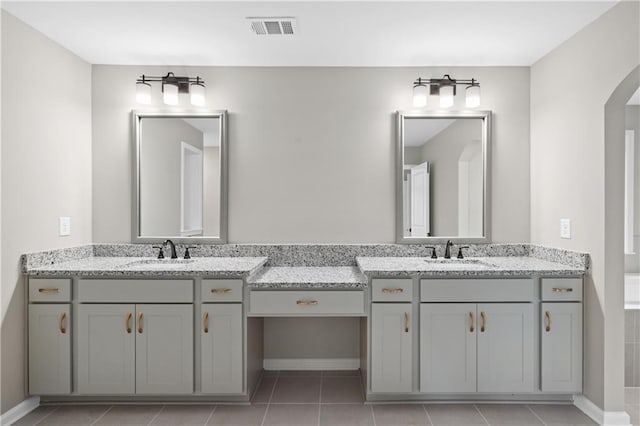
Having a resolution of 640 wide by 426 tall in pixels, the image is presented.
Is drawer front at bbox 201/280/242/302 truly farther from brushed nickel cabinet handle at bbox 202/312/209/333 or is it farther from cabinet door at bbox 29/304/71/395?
cabinet door at bbox 29/304/71/395

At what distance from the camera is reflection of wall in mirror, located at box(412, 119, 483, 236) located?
2963 millimetres

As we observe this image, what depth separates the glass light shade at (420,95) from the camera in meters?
2.91

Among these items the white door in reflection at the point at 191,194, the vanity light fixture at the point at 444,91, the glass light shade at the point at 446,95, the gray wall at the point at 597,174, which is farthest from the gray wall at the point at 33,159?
the gray wall at the point at 597,174

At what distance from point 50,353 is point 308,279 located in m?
1.60

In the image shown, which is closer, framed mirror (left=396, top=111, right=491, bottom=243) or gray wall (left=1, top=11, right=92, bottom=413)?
gray wall (left=1, top=11, right=92, bottom=413)

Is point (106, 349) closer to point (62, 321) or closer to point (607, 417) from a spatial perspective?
point (62, 321)

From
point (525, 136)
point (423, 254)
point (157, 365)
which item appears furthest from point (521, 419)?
point (157, 365)

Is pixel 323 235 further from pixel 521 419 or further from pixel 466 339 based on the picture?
pixel 521 419

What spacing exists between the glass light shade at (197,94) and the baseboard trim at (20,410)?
217cm

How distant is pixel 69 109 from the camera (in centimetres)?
277

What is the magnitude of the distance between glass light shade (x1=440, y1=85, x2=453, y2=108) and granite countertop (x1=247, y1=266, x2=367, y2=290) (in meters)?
1.38

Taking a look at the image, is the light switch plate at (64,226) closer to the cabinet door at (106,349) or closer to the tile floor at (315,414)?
the cabinet door at (106,349)

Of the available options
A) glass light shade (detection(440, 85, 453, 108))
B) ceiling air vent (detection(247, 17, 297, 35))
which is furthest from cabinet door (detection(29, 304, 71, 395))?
glass light shade (detection(440, 85, 453, 108))

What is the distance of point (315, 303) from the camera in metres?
2.43
